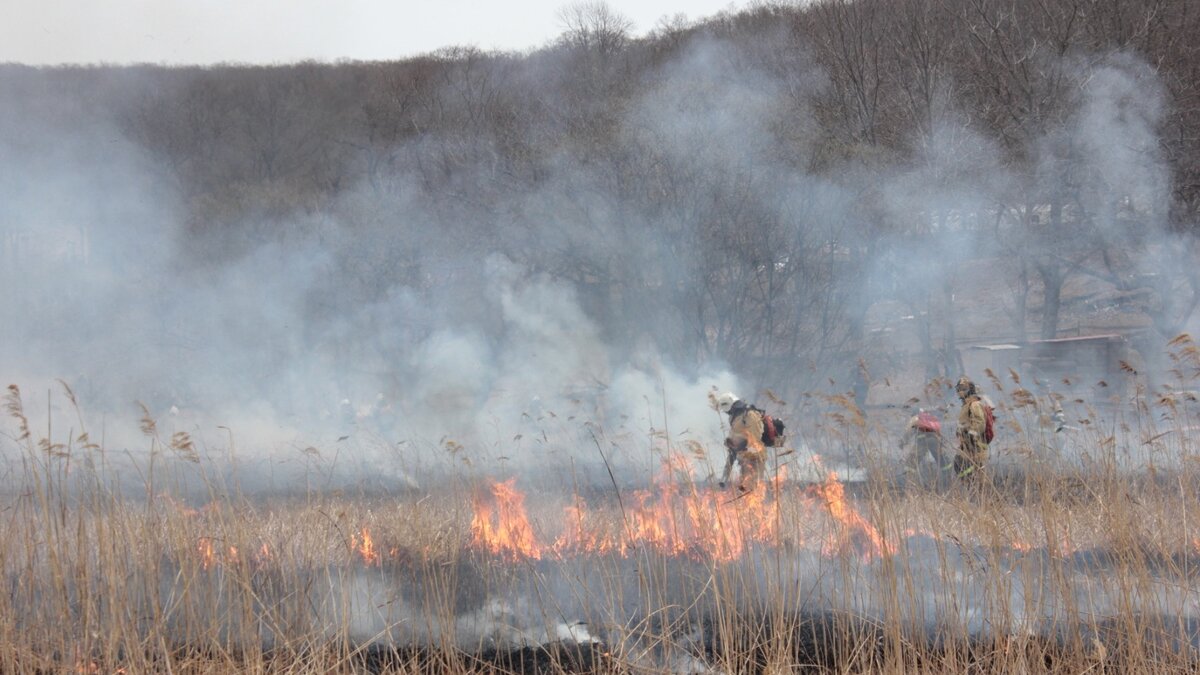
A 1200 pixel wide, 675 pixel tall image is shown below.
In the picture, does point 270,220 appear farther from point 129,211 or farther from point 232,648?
point 232,648

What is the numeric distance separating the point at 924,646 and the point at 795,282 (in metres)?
13.2

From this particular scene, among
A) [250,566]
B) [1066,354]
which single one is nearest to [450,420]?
[1066,354]

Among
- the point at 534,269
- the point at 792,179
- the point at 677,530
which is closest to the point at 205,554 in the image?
the point at 677,530

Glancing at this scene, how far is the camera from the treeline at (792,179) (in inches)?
625

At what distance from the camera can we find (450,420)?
1720 centimetres

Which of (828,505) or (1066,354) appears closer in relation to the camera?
(828,505)

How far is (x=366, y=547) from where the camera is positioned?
5.80 m

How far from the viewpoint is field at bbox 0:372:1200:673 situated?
4.50m

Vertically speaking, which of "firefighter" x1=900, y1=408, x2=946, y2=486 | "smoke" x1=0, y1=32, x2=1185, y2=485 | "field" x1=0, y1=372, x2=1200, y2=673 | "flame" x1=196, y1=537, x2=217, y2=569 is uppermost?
"smoke" x1=0, y1=32, x2=1185, y2=485

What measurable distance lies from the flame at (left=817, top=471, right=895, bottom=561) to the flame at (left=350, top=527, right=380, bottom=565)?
2489 millimetres

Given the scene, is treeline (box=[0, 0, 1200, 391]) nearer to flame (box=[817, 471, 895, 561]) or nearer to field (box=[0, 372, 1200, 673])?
field (box=[0, 372, 1200, 673])

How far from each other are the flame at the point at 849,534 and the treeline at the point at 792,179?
36.8ft

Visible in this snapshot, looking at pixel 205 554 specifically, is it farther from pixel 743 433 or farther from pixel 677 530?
pixel 743 433

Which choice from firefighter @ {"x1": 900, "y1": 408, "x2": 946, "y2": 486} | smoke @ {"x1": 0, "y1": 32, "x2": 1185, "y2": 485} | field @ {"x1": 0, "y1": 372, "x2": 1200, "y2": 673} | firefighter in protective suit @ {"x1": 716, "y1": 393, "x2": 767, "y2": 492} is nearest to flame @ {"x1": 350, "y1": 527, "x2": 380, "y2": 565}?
field @ {"x1": 0, "y1": 372, "x2": 1200, "y2": 673}
